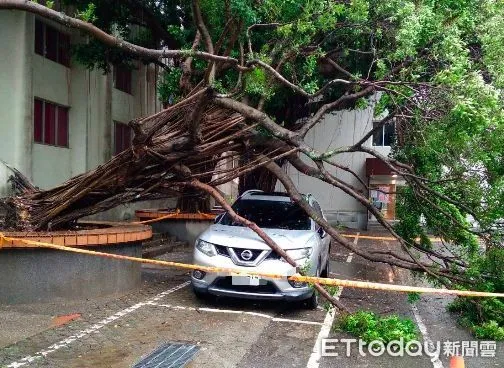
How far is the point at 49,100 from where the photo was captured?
535 inches

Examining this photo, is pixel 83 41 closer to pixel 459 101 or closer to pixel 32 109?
pixel 32 109

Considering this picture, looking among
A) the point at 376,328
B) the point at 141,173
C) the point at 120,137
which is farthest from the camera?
the point at 120,137

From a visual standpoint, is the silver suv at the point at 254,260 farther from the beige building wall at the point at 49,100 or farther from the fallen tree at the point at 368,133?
the beige building wall at the point at 49,100

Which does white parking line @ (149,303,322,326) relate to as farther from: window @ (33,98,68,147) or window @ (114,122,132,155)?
window @ (114,122,132,155)

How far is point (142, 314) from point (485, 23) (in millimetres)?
6703

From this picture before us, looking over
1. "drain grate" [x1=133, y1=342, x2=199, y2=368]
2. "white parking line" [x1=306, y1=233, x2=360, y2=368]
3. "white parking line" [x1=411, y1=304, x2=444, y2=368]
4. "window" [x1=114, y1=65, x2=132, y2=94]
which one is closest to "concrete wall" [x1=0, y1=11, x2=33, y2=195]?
"window" [x1=114, y1=65, x2=132, y2=94]

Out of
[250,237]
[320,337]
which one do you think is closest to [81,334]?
[250,237]

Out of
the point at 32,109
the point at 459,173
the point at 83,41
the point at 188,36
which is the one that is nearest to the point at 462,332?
the point at 459,173

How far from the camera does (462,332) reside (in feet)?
22.7

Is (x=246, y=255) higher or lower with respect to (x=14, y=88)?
lower

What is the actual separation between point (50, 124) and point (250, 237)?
28.1 feet

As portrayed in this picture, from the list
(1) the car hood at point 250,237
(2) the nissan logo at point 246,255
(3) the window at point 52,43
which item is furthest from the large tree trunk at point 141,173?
(3) the window at point 52,43

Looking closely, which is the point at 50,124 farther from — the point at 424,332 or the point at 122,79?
the point at 424,332

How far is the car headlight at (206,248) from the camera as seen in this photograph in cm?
729
